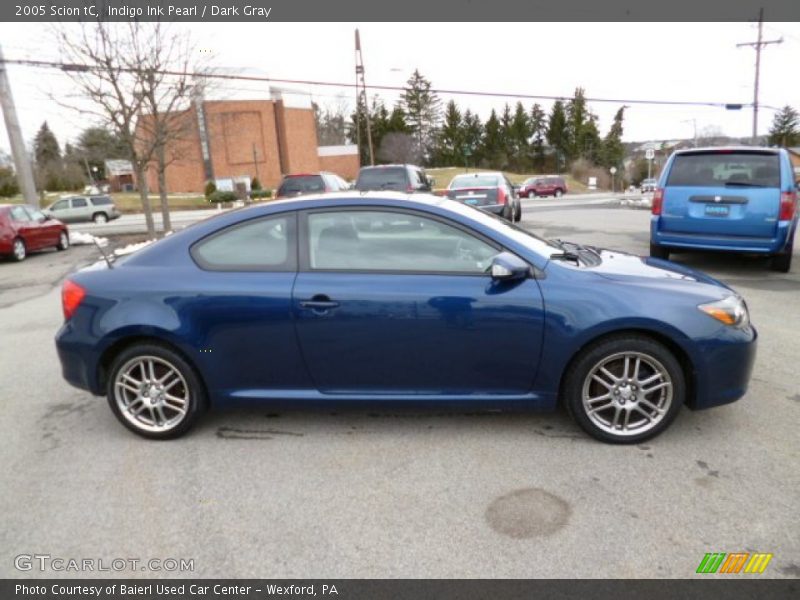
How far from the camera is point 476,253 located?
3273 mm

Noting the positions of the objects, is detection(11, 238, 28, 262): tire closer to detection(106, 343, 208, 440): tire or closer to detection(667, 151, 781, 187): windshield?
detection(106, 343, 208, 440): tire

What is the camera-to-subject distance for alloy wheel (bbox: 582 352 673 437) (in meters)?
3.20

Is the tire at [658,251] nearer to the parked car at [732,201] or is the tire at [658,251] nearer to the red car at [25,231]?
the parked car at [732,201]

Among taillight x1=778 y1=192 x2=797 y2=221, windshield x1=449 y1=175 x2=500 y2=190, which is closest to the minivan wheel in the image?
taillight x1=778 y1=192 x2=797 y2=221

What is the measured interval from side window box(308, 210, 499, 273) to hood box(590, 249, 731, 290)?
72cm

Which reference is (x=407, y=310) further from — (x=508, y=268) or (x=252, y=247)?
(x=252, y=247)

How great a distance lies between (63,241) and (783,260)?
15.8 metres

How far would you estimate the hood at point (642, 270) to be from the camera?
10.9 ft

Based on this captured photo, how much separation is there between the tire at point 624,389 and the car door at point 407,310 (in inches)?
12.1

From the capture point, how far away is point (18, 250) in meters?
12.6

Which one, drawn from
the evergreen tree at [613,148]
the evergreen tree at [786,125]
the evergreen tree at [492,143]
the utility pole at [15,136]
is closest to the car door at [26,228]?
the utility pole at [15,136]

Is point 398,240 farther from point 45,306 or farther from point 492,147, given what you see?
point 492,147

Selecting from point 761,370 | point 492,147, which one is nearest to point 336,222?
point 761,370

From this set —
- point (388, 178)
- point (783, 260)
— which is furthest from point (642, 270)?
point (388, 178)
